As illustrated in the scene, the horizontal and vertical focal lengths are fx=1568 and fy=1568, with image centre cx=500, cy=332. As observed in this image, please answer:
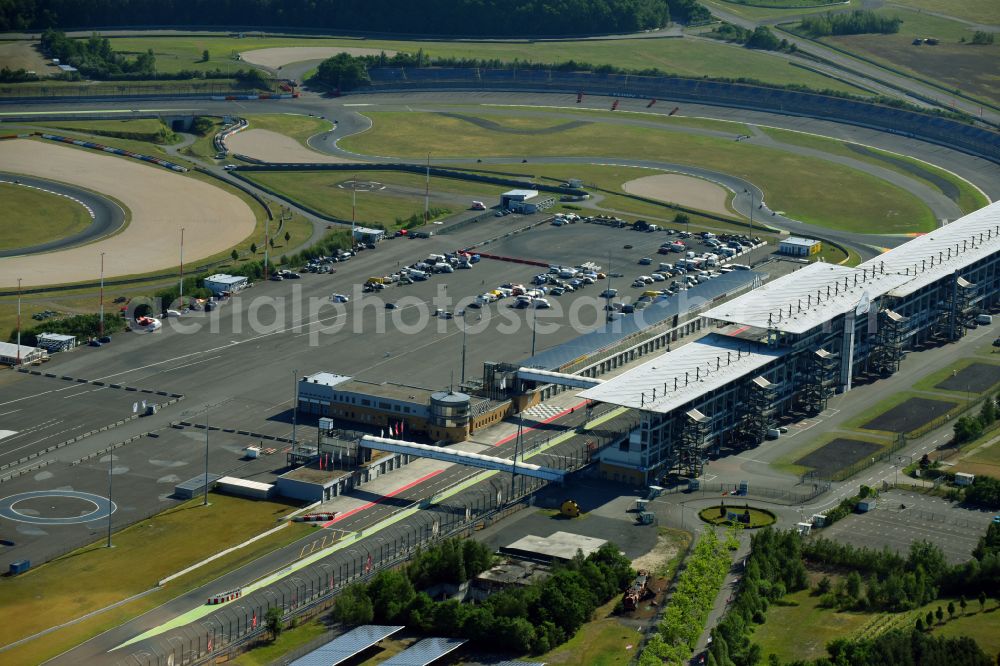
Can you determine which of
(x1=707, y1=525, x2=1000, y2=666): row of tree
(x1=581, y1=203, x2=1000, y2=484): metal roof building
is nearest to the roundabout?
(x1=581, y1=203, x2=1000, y2=484): metal roof building

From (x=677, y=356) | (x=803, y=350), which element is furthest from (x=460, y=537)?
(x=803, y=350)

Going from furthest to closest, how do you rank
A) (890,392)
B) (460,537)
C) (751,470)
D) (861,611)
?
(890,392) → (751,470) → (460,537) → (861,611)

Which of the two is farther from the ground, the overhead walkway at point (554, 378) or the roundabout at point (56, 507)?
the overhead walkway at point (554, 378)

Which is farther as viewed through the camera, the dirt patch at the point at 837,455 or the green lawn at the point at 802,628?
the dirt patch at the point at 837,455

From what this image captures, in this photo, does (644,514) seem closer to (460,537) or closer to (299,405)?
(460,537)

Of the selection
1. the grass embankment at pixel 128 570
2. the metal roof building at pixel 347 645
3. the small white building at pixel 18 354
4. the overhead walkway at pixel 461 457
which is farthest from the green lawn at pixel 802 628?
the small white building at pixel 18 354

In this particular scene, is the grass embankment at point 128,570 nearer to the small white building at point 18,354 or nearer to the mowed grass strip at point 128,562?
the mowed grass strip at point 128,562
